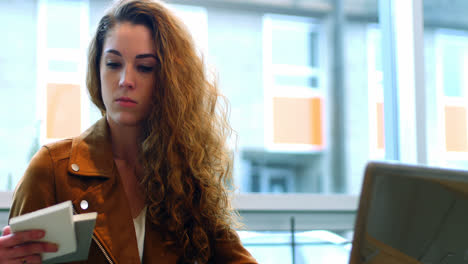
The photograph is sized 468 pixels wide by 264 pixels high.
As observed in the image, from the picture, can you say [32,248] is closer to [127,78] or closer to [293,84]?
[127,78]

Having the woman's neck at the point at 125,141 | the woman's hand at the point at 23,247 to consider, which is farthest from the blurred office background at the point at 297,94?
→ the woman's hand at the point at 23,247

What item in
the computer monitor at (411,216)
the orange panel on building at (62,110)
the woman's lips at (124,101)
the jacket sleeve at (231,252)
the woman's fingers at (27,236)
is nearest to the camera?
the computer monitor at (411,216)

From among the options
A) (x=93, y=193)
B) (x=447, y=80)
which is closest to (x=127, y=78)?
(x=93, y=193)

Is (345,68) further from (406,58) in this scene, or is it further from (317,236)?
(317,236)

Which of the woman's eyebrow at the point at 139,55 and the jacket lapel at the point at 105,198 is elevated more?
the woman's eyebrow at the point at 139,55

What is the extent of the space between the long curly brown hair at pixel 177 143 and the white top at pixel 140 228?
5 centimetres

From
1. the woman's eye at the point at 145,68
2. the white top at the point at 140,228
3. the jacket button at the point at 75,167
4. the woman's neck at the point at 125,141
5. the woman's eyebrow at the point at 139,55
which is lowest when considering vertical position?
the white top at the point at 140,228

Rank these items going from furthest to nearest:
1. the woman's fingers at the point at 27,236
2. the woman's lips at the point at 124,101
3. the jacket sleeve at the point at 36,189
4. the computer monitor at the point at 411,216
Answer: the woman's lips at the point at 124,101 < the jacket sleeve at the point at 36,189 < the woman's fingers at the point at 27,236 < the computer monitor at the point at 411,216

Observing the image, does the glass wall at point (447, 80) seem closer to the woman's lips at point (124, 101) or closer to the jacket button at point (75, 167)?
the woman's lips at point (124, 101)

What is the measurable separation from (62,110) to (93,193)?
3.57ft

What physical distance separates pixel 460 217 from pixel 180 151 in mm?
1026

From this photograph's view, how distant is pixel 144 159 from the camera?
4.70 ft

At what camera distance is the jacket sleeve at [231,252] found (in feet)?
4.68

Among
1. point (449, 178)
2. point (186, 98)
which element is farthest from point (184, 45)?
point (449, 178)
